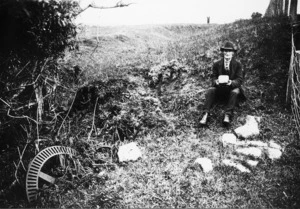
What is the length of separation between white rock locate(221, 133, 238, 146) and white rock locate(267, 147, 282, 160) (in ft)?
2.23

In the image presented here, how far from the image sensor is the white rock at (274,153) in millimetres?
4923

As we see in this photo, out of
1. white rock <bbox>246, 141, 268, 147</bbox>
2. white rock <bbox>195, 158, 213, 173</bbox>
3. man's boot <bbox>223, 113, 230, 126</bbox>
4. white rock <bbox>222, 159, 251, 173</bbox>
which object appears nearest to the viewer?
white rock <bbox>222, 159, 251, 173</bbox>

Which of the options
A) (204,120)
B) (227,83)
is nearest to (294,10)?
(227,83)

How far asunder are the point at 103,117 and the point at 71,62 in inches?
134

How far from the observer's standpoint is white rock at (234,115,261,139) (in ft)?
18.5

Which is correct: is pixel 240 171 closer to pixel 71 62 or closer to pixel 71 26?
pixel 71 26

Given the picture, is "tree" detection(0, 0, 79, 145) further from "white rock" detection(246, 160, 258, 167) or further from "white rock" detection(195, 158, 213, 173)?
"white rock" detection(246, 160, 258, 167)

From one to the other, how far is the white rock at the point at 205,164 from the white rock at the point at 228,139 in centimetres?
72

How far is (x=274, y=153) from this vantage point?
5.00 metres

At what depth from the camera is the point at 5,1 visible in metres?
4.07

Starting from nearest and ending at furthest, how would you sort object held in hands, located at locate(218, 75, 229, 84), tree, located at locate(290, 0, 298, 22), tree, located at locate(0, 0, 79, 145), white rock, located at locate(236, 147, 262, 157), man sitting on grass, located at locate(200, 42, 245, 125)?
tree, located at locate(0, 0, 79, 145)
white rock, located at locate(236, 147, 262, 157)
man sitting on grass, located at locate(200, 42, 245, 125)
object held in hands, located at locate(218, 75, 229, 84)
tree, located at locate(290, 0, 298, 22)

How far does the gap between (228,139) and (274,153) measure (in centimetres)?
98

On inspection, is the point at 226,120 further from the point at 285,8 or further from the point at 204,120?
the point at 285,8

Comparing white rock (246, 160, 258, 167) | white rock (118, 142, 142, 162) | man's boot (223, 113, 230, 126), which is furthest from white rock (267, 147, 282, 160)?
white rock (118, 142, 142, 162)
